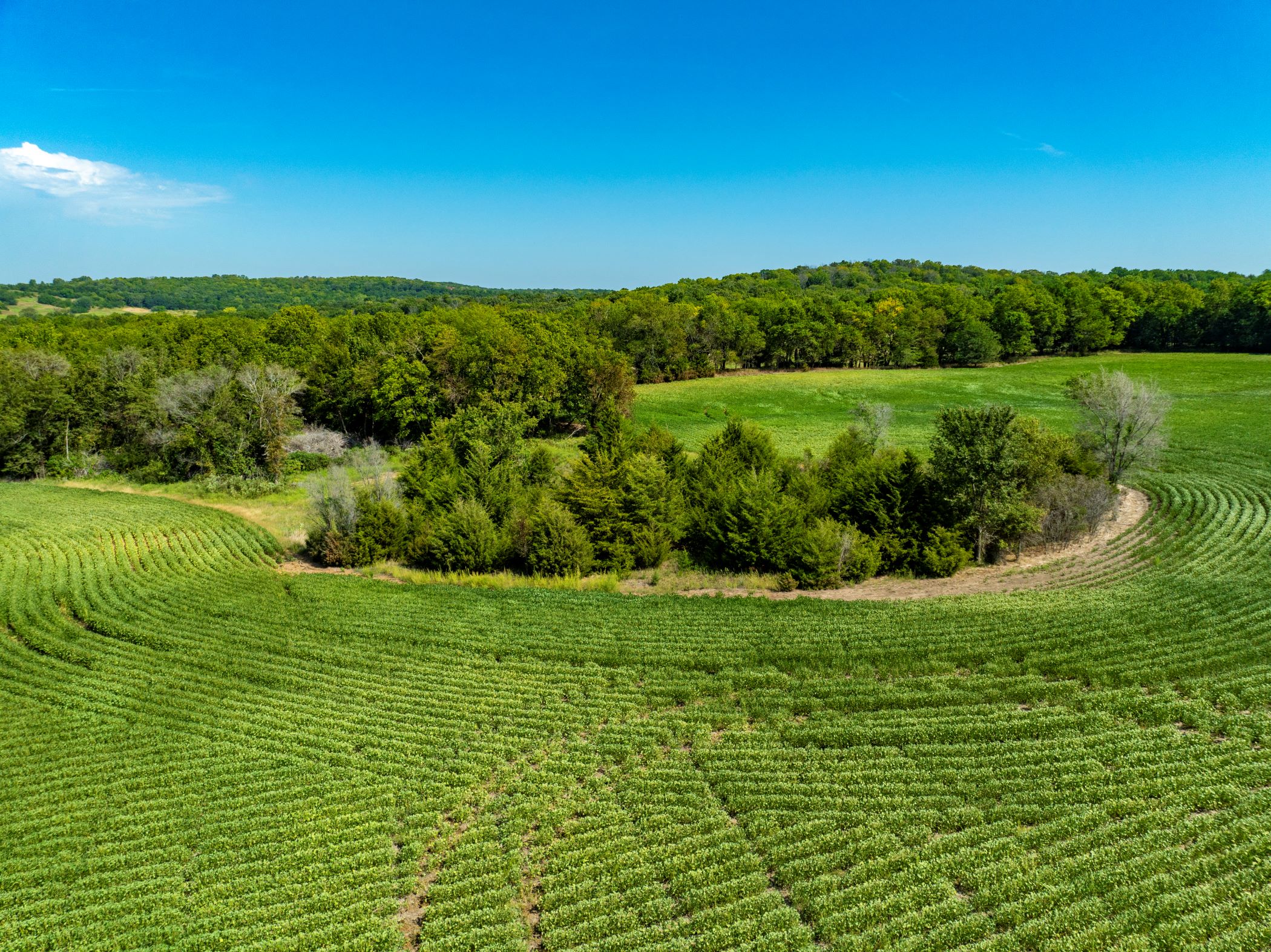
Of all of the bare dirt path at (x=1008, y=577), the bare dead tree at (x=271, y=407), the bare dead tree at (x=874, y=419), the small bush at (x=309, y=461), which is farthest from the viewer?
the small bush at (x=309, y=461)

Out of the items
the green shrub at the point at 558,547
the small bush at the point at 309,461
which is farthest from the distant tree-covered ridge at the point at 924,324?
the green shrub at the point at 558,547

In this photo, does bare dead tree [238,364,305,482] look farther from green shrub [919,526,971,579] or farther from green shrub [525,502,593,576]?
green shrub [919,526,971,579]

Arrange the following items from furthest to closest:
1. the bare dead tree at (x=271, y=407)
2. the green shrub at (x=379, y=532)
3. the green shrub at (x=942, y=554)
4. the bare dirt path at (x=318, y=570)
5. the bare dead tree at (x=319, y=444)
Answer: the bare dead tree at (x=319, y=444), the bare dead tree at (x=271, y=407), the green shrub at (x=379, y=532), the bare dirt path at (x=318, y=570), the green shrub at (x=942, y=554)

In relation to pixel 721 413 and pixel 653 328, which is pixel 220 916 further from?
pixel 653 328

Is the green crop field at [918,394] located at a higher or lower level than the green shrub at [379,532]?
higher

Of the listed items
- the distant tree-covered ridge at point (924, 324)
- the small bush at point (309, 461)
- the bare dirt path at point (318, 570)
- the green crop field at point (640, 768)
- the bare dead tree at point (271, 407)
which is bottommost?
the bare dirt path at point (318, 570)

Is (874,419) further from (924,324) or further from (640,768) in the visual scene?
(924,324)

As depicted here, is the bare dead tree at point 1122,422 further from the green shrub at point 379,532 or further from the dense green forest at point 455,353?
the green shrub at point 379,532
